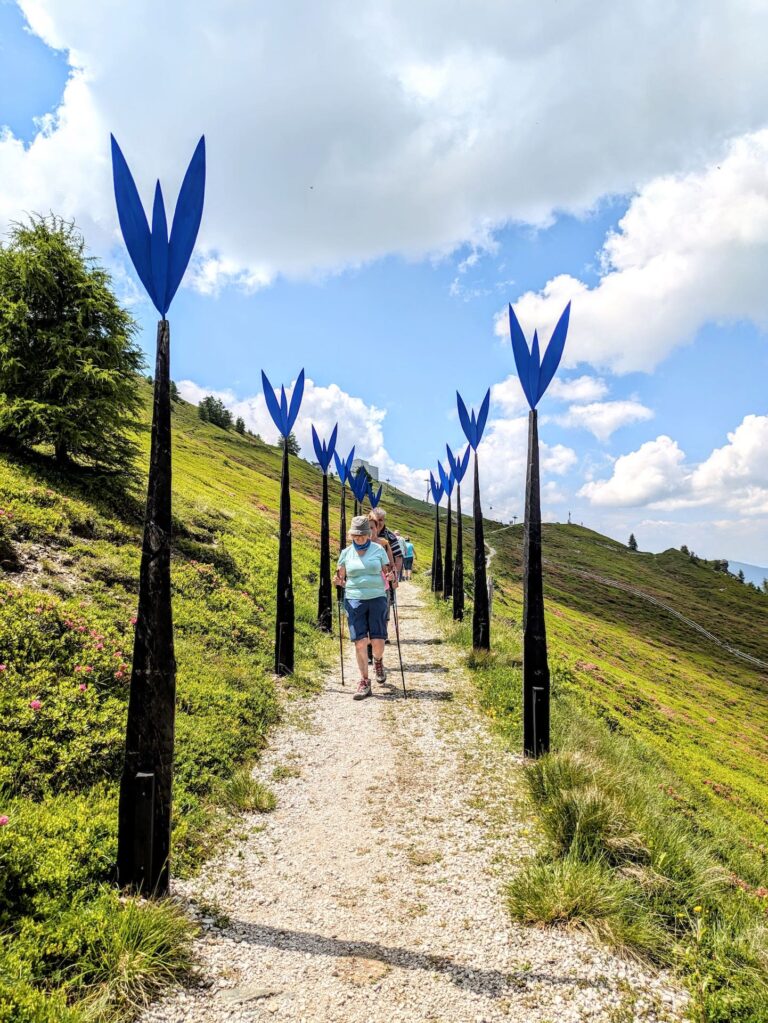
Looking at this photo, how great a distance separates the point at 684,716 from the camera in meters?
33.2

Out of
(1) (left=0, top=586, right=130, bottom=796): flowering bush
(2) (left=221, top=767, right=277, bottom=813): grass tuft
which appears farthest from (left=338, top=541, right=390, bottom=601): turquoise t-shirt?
(1) (left=0, top=586, right=130, bottom=796): flowering bush

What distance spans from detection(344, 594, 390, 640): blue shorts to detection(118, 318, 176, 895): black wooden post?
17.6 feet

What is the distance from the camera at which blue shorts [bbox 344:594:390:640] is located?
31.9ft

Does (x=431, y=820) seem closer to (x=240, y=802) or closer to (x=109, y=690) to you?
(x=240, y=802)

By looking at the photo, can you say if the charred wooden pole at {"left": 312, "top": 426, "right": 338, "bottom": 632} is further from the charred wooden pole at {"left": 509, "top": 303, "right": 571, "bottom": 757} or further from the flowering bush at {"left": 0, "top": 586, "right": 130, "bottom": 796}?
the charred wooden pole at {"left": 509, "top": 303, "right": 571, "bottom": 757}

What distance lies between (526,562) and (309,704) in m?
5.29

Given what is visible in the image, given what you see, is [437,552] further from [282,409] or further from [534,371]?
[534,371]

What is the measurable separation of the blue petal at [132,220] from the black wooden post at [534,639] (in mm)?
5409

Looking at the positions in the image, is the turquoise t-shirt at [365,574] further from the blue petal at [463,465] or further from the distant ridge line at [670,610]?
the distant ridge line at [670,610]

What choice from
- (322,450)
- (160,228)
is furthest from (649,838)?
(322,450)

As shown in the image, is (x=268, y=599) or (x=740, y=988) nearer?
(x=740, y=988)

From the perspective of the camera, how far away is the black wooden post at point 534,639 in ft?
24.8

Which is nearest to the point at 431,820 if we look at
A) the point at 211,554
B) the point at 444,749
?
the point at 444,749

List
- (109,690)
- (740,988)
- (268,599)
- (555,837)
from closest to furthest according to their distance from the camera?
(740,988) < (555,837) < (109,690) < (268,599)
